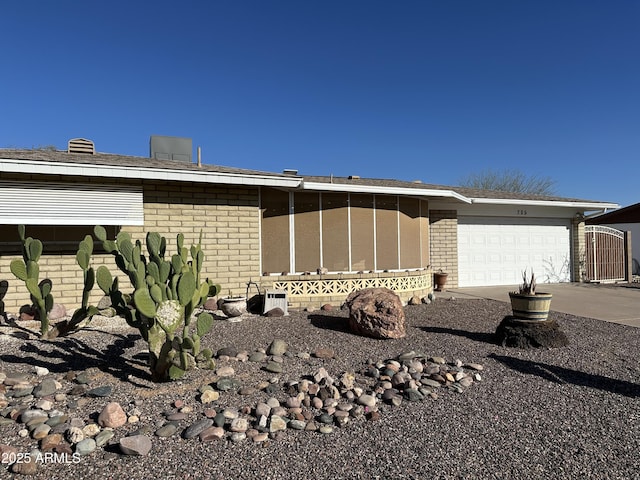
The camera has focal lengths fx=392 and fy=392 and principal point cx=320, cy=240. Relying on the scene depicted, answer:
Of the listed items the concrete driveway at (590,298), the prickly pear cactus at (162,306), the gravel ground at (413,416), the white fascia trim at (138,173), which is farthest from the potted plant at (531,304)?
the white fascia trim at (138,173)

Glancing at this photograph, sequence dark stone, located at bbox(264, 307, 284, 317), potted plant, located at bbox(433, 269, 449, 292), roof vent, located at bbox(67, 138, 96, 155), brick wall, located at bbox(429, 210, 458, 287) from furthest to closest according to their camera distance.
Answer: brick wall, located at bbox(429, 210, 458, 287) < potted plant, located at bbox(433, 269, 449, 292) < roof vent, located at bbox(67, 138, 96, 155) < dark stone, located at bbox(264, 307, 284, 317)

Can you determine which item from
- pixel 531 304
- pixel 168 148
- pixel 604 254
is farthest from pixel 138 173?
pixel 604 254

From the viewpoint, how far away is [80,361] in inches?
191

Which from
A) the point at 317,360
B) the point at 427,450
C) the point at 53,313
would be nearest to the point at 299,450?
the point at 427,450

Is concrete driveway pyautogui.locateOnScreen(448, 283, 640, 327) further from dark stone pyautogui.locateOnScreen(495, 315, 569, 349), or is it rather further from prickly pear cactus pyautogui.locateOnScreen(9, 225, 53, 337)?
prickly pear cactus pyautogui.locateOnScreen(9, 225, 53, 337)

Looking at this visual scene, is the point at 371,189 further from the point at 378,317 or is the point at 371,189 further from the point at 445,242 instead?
the point at 445,242

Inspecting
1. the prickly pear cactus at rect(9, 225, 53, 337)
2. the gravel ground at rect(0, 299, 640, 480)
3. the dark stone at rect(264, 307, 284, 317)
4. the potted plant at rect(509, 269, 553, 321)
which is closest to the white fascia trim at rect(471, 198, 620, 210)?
the potted plant at rect(509, 269, 553, 321)

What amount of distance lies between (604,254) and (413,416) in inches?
609

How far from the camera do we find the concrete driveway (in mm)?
8297

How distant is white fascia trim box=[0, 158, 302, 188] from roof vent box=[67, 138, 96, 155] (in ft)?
13.0

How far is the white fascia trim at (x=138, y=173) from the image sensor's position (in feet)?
21.5

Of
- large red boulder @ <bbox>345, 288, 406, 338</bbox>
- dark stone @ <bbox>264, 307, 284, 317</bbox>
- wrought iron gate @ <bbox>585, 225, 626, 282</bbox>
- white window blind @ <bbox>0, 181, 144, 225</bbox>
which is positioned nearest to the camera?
large red boulder @ <bbox>345, 288, 406, 338</bbox>

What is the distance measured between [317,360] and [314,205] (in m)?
4.58

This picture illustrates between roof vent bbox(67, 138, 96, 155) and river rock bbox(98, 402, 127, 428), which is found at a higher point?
roof vent bbox(67, 138, 96, 155)
